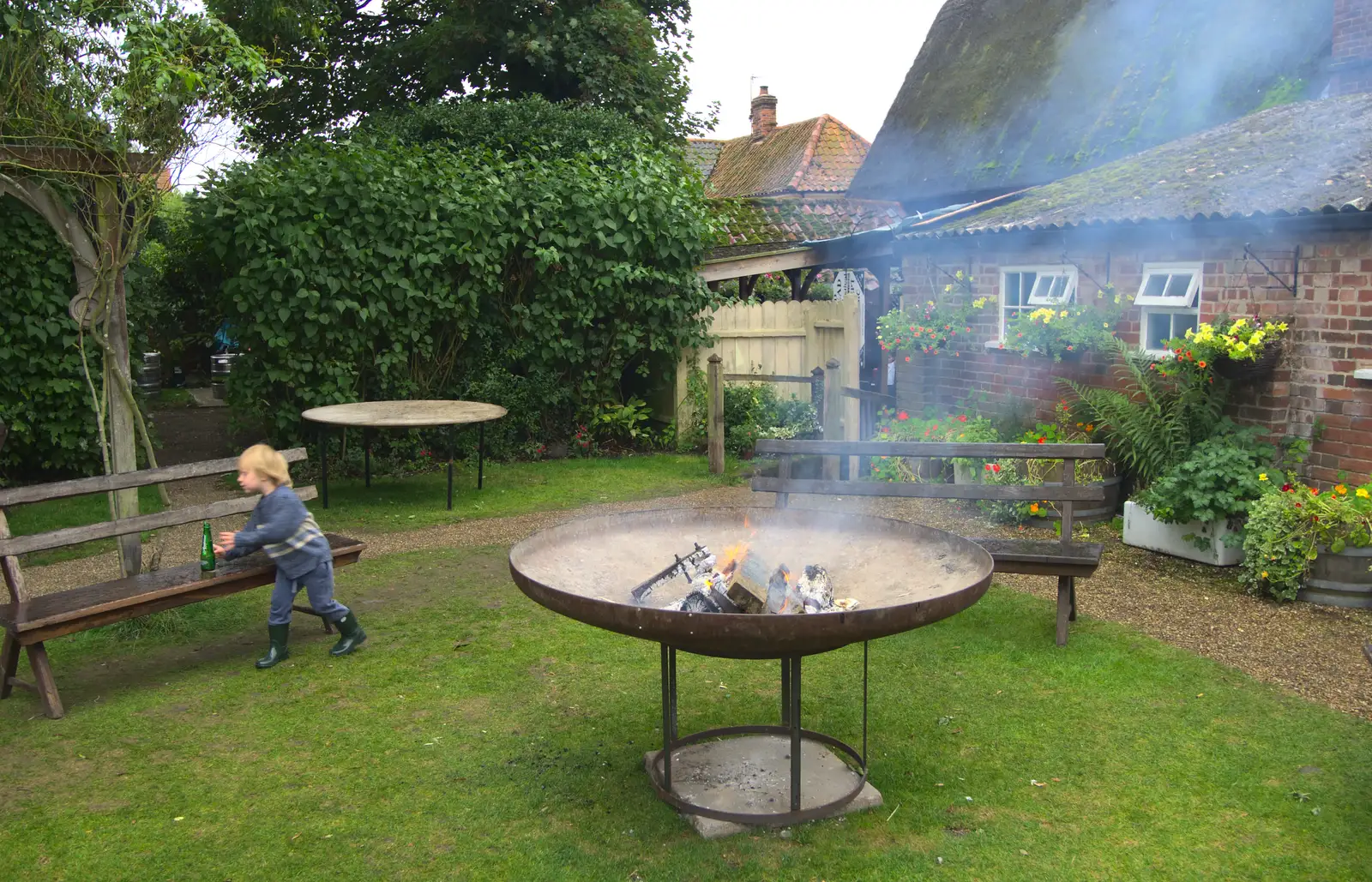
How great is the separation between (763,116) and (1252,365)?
90.5 ft

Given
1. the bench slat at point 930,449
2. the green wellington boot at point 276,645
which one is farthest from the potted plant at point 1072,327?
the green wellington boot at point 276,645

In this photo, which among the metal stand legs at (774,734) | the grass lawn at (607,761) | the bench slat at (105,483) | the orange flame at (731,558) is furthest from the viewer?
the bench slat at (105,483)

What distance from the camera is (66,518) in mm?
9281

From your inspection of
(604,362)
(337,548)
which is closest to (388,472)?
(604,362)

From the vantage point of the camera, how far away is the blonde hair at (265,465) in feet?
18.3

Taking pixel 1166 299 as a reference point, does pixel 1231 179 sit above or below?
above

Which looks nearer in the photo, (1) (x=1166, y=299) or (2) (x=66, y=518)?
(1) (x=1166, y=299)

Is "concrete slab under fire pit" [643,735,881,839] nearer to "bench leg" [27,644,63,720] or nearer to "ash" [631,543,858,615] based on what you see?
"ash" [631,543,858,615]

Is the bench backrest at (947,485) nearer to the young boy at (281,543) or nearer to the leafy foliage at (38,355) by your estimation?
the young boy at (281,543)

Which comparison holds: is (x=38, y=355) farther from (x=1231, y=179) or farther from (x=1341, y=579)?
(x=1341, y=579)

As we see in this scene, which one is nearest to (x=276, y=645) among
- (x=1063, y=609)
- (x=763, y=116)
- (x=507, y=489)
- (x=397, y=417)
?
(x=397, y=417)

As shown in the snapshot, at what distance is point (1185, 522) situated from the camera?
7.49 m

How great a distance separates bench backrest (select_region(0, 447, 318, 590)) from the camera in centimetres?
513

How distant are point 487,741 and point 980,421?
6.52 meters
